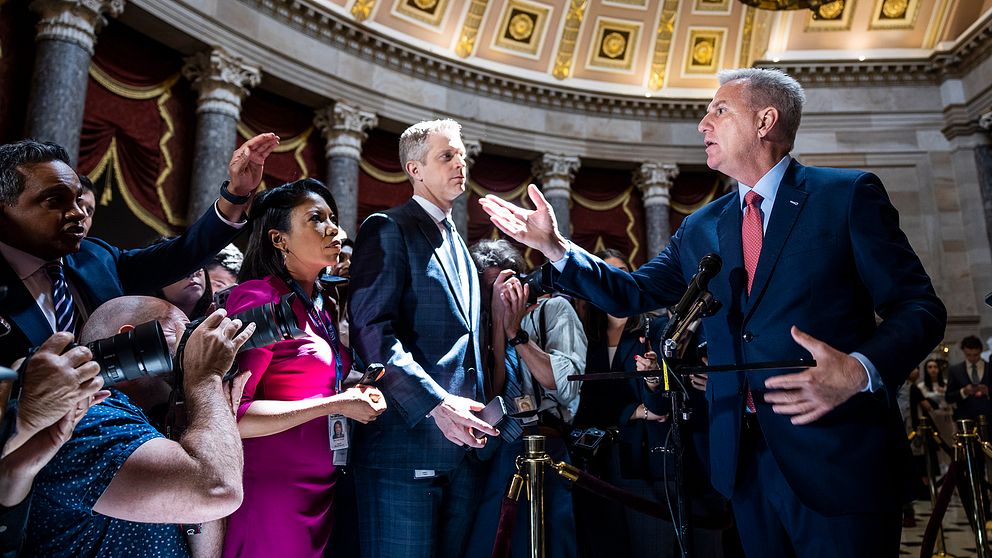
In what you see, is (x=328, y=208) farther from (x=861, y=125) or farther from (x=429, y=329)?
(x=861, y=125)

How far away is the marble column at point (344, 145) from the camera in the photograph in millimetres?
10539

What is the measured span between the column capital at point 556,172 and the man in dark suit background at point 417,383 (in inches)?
410

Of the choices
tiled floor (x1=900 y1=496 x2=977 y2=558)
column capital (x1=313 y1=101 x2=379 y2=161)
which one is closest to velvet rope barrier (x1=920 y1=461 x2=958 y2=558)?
tiled floor (x1=900 y1=496 x2=977 y2=558)

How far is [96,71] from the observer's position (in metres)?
8.55

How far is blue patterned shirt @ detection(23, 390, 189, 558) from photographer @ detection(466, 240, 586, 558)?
129 cm

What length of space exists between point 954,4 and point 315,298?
1395cm

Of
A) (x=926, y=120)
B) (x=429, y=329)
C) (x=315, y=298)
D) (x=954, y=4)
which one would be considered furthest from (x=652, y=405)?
(x=954, y=4)

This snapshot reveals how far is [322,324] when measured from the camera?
2.45m

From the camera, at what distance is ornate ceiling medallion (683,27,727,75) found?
45.6 feet

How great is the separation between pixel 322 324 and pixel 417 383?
0.48m

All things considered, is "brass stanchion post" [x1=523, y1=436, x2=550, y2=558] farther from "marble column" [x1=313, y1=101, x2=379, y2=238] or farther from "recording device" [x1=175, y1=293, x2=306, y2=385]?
"marble column" [x1=313, y1=101, x2=379, y2=238]

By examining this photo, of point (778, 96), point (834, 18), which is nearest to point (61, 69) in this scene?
point (778, 96)

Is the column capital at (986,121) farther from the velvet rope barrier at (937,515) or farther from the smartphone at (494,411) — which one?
the smartphone at (494,411)

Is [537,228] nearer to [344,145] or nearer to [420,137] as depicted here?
[420,137]
